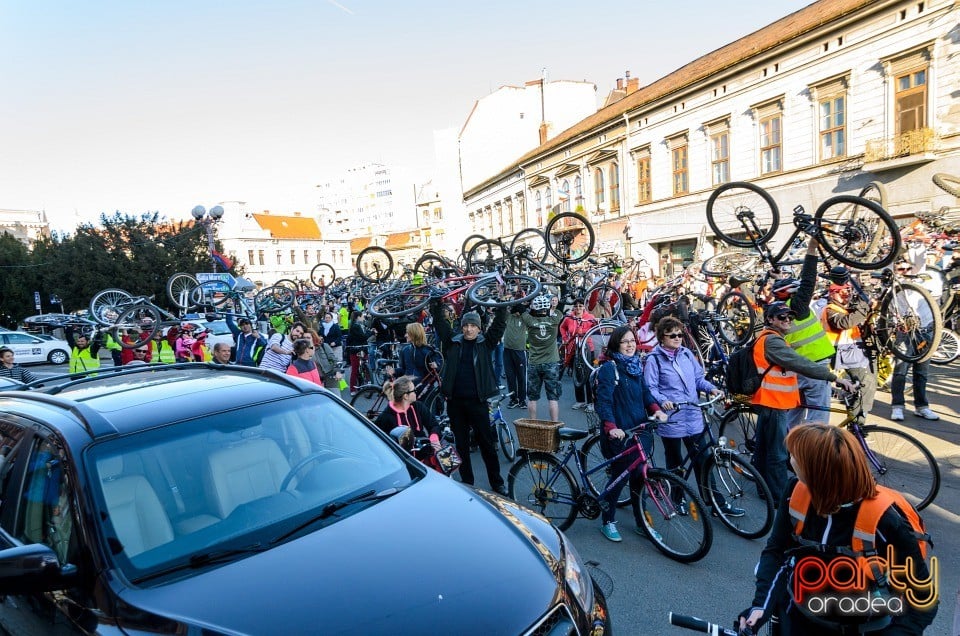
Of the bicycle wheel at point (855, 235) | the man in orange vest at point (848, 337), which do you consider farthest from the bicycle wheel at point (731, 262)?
the man in orange vest at point (848, 337)

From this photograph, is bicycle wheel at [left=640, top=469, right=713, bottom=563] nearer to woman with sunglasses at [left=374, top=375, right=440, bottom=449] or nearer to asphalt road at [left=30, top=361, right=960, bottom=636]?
asphalt road at [left=30, top=361, right=960, bottom=636]

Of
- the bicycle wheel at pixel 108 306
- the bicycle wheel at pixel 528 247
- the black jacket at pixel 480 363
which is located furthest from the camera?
the bicycle wheel at pixel 108 306

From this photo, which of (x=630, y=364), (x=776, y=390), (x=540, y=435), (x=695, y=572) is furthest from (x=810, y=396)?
(x=540, y=435)

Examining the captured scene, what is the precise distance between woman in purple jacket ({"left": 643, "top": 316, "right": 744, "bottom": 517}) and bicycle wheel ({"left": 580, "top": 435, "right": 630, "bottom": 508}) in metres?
0.59

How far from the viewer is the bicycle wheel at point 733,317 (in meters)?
10.0

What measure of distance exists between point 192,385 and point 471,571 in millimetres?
2065

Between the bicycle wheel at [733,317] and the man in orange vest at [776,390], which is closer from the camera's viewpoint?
the man in orange vest at [776,390]

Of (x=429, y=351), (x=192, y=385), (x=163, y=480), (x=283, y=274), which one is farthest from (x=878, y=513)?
(x=283, y=274)

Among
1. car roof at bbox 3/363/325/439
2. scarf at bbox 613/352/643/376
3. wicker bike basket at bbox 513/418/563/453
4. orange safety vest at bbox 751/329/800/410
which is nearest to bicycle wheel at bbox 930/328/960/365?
orange safety vest at bbox 751/329/800/410

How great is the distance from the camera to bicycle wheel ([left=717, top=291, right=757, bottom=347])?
1001 centimetres

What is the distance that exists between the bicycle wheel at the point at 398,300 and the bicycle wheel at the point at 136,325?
4.61 m

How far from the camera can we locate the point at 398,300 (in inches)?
404

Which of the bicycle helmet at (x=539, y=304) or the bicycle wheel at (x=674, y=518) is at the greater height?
the bicycle helmet at (x=539, y=304)

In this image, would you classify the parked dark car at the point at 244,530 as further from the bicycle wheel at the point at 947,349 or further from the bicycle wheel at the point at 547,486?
the bicycle wheel at the point at 947,349
